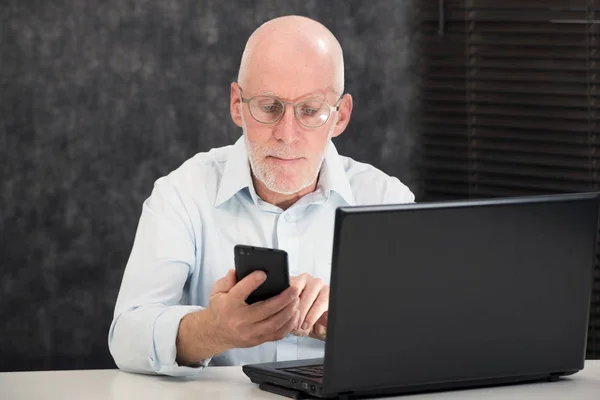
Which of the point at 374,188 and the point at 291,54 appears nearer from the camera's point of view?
the point at 291,54

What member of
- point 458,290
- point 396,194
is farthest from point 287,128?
point 458,290

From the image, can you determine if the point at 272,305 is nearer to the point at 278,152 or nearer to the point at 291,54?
the point at 278,152

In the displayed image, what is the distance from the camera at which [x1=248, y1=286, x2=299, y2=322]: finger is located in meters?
1.51

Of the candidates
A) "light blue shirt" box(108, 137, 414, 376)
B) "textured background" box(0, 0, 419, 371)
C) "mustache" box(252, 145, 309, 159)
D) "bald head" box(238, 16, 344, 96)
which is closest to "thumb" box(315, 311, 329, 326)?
"light blue shirt" box(108, 137, 414, 376)

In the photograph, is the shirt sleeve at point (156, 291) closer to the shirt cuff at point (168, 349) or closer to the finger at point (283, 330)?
the shirt cuff at point (168, 349)

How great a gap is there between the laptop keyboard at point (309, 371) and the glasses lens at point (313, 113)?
1.92 feet

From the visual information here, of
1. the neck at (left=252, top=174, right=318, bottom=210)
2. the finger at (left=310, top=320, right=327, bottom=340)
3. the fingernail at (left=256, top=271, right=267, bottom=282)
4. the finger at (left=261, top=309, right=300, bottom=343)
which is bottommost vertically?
the finger at (left=310, top=320, right=327, bottom=340)

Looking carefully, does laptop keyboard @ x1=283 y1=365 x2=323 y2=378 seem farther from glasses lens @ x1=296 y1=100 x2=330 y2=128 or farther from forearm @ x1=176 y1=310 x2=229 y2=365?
glasses lens @ x1=296 y1=100 x2=330 y2=128

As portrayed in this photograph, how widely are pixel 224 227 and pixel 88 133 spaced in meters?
1.44

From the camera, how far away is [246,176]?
2.12m

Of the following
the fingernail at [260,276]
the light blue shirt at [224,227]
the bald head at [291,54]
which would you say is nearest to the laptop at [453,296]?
the fingernail at [260,276]

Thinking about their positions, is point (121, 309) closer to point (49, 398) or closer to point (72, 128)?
point (49, 398)

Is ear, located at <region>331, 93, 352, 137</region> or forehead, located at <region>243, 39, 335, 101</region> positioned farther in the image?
ear, located at <region>331, 93, 352, 137</region>

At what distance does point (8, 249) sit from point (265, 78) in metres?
1.67
